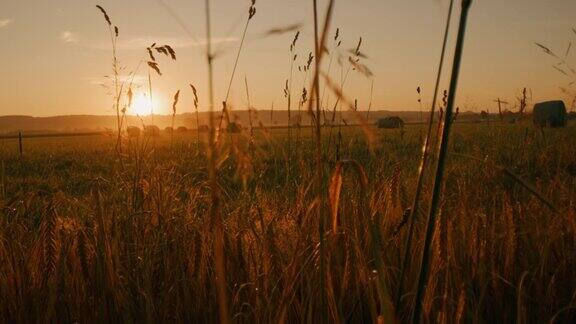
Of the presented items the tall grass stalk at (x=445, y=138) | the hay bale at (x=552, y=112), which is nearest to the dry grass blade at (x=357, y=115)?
the tall grass stalk at (x=445, y=138)

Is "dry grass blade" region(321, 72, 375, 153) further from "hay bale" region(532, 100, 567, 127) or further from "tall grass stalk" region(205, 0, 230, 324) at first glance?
"hay bale" region(532, 100, 567, 127)

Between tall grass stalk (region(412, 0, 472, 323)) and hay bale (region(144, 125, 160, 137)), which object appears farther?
hay bale (region(144, 125, 160, 137))

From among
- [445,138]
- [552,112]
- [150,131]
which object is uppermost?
[445,138]

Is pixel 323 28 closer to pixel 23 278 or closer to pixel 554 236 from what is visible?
pixel 23 278

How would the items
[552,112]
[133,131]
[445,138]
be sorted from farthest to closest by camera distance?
[552,112] → [133,131] → [445,138]

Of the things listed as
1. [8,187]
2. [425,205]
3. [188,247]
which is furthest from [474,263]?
[8,187]

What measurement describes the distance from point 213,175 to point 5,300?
126 centimetres

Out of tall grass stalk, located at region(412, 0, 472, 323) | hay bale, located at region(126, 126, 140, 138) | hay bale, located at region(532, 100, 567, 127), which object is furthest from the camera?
hay bale, located at region(532, 100, 567, 127)

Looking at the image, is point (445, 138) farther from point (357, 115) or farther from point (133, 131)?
point (133, 131)

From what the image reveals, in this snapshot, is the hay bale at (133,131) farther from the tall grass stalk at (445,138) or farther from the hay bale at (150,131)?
the tall grass stalk at (445,138)

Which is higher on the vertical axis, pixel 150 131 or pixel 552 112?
pixel 150 131


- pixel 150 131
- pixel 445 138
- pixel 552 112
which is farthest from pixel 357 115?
pixel 552 112

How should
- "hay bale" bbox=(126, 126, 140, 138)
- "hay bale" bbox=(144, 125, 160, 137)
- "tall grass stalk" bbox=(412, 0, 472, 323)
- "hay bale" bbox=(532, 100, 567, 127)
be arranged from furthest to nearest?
"hay bale" bbox=(532, 100, 567, 127)
"hay bale" bbox=(144, 125, 160, 137)
"hay bale" bbox=(126, 126, 140, 138)
"tall grass stalk" bbox=(412, 0, 472, 323)

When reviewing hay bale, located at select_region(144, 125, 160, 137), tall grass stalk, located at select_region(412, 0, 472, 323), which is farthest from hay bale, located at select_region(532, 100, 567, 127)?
tall grass stalk, located at select_region(412, 0, 472, 323)
